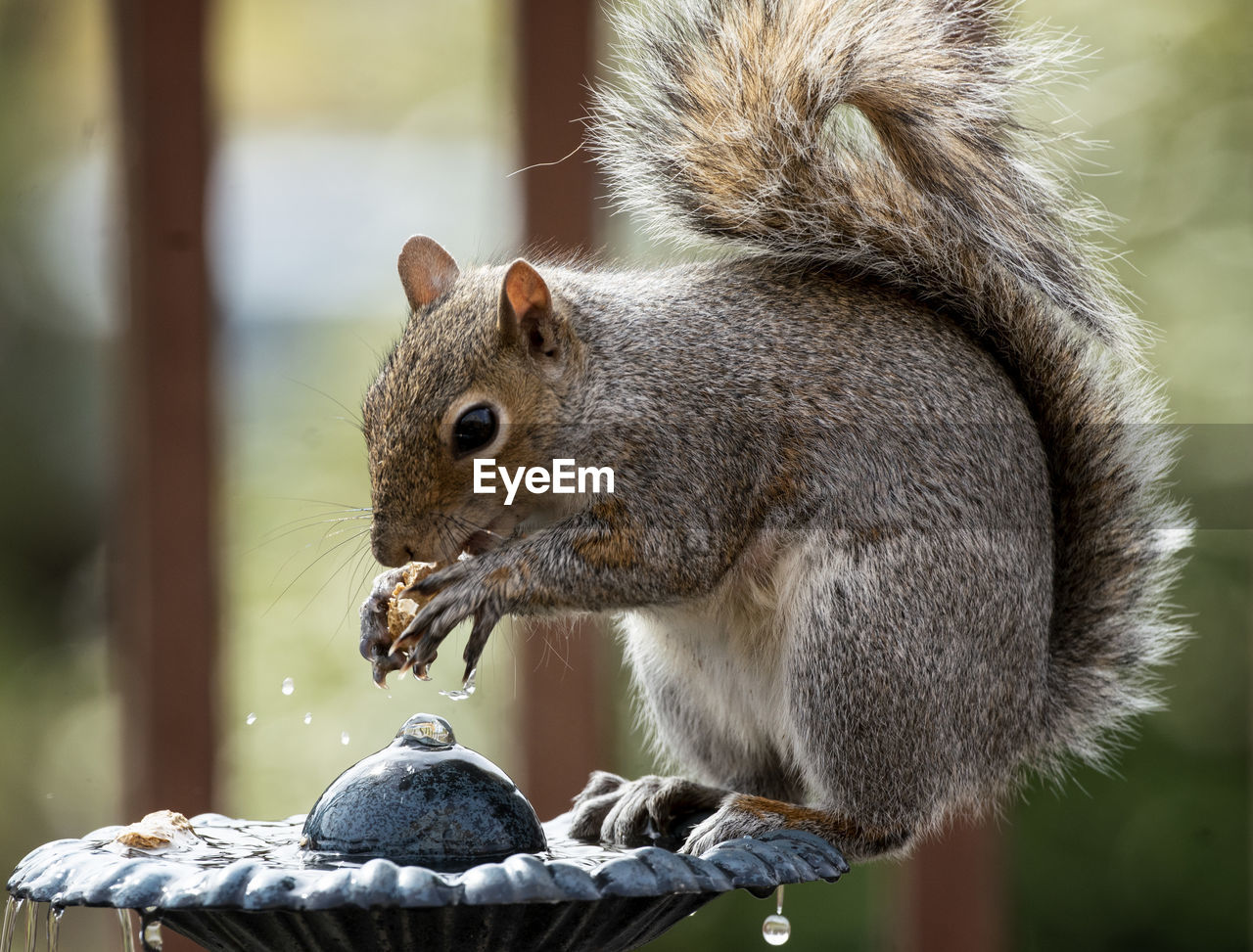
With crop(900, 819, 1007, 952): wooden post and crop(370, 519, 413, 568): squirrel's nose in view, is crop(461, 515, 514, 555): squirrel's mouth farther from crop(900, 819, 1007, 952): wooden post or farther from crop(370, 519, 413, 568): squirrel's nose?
crop(900, 819, 1007, 952): wooden post

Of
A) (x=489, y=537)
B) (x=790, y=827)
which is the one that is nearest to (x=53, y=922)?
(x=489, y=537)

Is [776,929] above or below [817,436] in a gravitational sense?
below

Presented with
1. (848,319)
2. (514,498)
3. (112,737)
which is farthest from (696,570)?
(112,737)

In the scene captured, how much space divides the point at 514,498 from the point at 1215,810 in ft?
5.29

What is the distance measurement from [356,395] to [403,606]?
1.11 m

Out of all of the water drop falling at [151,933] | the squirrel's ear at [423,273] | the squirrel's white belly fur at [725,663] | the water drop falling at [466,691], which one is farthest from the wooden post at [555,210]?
the water drop falling at [151,933]

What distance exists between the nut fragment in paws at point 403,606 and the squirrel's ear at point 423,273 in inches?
9.8

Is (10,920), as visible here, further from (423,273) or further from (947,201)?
(947,201)

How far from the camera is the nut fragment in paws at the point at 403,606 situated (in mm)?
1105

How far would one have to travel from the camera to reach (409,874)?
0.80 meters

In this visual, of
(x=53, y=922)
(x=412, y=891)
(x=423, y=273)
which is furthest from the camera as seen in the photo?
(x=423, y=273)

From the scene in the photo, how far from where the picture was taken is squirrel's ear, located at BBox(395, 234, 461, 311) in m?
1.27

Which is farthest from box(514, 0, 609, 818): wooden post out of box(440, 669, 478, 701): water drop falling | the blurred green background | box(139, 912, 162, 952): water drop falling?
box(139, 912, 162, 952): water drop falling

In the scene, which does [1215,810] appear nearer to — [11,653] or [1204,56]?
[1204,56]
